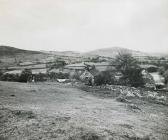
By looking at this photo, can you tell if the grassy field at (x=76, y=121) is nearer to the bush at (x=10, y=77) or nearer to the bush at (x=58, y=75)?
the bush at (x=10, y=77)

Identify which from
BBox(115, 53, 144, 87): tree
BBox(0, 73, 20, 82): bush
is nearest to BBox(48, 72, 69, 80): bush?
BBox(0, 73, 20, 82): bush

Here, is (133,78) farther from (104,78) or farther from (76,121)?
(76,121)

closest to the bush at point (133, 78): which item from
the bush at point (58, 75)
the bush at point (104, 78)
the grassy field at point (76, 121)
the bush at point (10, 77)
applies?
the bush at point (104, 78)

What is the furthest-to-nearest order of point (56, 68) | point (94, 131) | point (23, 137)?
point (56, 68), point (94, 131), point (23, 137)

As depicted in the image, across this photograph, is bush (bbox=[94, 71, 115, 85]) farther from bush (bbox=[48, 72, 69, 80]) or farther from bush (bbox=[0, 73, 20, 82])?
bush (bbox=[0, 73, 20, 82])

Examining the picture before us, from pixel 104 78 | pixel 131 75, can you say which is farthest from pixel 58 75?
pixel 131 75

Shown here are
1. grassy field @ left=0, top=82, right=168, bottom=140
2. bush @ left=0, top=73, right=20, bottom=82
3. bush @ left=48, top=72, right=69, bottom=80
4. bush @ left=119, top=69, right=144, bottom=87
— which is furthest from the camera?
bush @ left=48, top=72, right=69, bottom=80

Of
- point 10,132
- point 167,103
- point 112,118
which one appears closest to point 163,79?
point 167,103

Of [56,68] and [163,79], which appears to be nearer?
[163,79]

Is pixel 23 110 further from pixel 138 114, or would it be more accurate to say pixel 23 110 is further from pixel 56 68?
pixel 56 68
